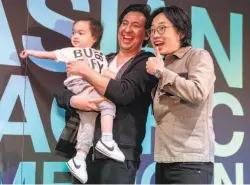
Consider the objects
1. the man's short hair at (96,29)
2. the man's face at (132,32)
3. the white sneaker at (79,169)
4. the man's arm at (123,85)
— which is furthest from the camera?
the man's short hair at (96,29)

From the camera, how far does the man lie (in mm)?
1984

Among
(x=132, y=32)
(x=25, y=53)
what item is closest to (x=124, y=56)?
(x=132, y=32)

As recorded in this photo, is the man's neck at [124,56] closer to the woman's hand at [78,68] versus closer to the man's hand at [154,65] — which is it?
the woman's hand at [78,68]

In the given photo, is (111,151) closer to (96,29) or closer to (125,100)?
(125,100)

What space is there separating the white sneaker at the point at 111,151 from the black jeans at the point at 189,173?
0.77 feet

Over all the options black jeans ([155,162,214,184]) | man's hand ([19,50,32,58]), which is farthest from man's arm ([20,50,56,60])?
black jeans ([155,162,214,184])

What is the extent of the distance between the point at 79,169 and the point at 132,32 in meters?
0.76

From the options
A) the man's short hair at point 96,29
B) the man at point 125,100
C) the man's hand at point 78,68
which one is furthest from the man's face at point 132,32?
the man's hand at point 78,68

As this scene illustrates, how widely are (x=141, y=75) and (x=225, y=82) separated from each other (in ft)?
3.40

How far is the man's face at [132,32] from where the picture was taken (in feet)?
7.25

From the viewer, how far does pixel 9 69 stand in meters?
2.38


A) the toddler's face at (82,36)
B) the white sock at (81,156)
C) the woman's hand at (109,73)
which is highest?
the toddler's face at (82,36)

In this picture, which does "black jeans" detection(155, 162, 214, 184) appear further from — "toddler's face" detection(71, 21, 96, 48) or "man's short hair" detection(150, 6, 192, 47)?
"toddler's face" detection(71, 21, 96, 48)

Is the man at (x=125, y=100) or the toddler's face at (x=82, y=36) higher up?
the toddler's face at (x=82, y=36)
